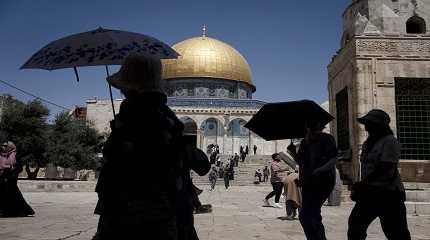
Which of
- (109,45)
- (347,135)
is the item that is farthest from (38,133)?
(109,45)

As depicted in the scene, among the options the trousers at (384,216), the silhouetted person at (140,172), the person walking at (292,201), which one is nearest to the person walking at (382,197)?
the trousers at (384,216)

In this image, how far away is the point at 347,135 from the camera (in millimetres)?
13062

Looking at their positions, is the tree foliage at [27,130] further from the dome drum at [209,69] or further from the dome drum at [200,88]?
the dome drum at [200,88]

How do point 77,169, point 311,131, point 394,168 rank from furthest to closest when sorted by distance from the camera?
point 77,169 → point 311,131 → point 394,168

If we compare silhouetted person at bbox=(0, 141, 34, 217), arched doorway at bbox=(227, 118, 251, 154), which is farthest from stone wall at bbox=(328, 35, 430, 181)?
arched doorway at bbox=(227, 118, 251, 154)

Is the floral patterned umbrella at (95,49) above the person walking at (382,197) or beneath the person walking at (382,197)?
above

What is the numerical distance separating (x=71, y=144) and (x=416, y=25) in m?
18.9

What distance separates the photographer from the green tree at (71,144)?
23.8m

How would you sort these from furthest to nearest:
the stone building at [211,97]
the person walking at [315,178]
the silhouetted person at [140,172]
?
the stone building at [211,97] → the person walking at [315,178] → the silhouetted person at [140,172]

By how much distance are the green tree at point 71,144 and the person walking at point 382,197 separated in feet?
72.2

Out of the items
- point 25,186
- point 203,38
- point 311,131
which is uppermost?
point 203,38

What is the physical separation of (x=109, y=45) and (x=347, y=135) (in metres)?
10.6

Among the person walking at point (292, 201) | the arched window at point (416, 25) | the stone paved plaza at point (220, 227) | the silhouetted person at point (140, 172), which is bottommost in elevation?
the stone paved plaza at point (220, 227)

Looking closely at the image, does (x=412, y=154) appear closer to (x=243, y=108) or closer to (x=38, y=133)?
(x=38, y=133)
